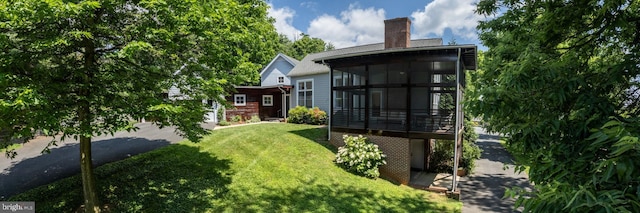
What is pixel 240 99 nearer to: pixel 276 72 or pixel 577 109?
pixel 276 72

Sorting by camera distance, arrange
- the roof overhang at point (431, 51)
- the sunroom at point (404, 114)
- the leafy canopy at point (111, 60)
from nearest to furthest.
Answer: the leafy canopy at point (111, 60), the roof overhang at point (431, 51), the sunroom at point (404, 114)

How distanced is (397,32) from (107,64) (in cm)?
1267

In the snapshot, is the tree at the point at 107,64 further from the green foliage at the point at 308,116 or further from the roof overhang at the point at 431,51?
the green foliage at the point at 308,116

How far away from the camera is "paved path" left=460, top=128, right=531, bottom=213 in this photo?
30.0 ft

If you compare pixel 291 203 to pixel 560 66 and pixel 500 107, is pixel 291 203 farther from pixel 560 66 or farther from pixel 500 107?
pixel 560 66

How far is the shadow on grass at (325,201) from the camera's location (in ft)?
22.9

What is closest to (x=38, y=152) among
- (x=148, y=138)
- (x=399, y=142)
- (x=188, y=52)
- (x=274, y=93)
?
(x=148, y=138)

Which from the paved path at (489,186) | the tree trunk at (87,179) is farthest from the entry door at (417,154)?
the tree trunk at (87,179)

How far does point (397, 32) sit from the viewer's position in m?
14.5

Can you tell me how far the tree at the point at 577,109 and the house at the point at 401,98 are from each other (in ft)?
21.0

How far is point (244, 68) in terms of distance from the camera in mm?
6688

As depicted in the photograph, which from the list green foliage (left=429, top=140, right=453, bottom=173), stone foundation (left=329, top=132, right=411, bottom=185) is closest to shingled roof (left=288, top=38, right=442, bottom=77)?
green foliage (left=429, top=140, right=453, bottom=173)

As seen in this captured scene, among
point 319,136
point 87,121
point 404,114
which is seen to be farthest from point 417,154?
point 87,121

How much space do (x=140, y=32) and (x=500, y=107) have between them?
19.3 ft
